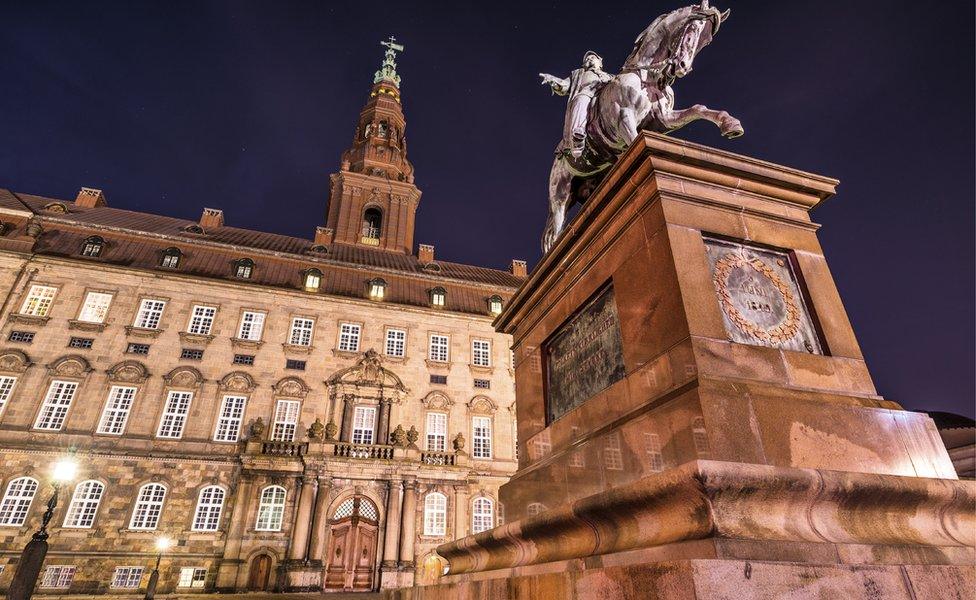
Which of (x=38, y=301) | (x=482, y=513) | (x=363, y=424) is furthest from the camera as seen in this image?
(x=363, y=424)

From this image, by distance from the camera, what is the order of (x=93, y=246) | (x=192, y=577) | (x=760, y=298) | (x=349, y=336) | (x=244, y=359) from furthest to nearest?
(x=349, y=336)
(x=93, y=246)
(x=244, y=359)
(x=192, y=577)
(x=760, y=298)

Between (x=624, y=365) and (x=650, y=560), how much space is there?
1.63 metres

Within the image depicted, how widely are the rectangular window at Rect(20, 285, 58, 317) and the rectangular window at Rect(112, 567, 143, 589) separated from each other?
1330cm

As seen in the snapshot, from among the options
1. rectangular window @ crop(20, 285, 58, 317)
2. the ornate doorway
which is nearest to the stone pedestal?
the ornate doorway

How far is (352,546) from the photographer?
74.5 ft

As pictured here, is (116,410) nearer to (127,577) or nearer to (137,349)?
(137,349)

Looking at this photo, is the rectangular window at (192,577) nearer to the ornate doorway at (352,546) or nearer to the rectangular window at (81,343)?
the ornate doorway at (352,546)

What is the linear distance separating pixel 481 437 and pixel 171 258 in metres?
20.3

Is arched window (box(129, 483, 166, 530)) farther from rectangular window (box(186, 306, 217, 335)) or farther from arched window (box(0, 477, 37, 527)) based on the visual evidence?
rectangular window (box(186, 306, 217, 335))

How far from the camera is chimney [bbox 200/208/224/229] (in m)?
35.5

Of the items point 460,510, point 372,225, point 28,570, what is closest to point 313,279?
point 372,225

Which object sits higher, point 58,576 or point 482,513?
point 482,513

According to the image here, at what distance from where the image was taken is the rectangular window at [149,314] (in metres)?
26.2

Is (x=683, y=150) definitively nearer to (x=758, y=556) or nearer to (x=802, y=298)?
(x=802, y=298)
